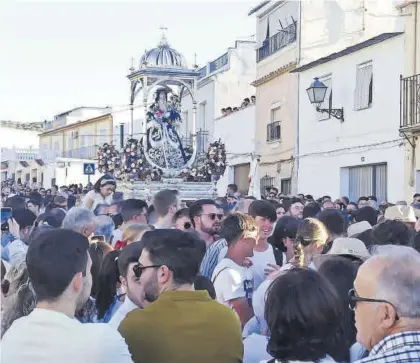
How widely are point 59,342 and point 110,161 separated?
36.5ft

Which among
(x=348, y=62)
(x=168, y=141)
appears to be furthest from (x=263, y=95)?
(x=168, y=141)

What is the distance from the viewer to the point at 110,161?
14.0 m

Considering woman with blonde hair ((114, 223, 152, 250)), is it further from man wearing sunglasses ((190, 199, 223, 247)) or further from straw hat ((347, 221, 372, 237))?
straw hat ((347, 221, 372, 237))

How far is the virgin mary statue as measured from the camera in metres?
14.1

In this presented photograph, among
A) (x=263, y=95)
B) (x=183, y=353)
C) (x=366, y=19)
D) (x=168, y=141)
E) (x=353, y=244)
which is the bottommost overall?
(x=183, y=353)

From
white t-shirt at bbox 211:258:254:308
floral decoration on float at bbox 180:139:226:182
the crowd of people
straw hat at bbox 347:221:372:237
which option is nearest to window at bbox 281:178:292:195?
floral decoration on float at bbox 180:139:226:182

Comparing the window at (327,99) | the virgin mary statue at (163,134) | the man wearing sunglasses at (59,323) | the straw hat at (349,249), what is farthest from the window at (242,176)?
the man wearing sunglasses at (59,323)

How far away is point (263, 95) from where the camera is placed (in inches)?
943

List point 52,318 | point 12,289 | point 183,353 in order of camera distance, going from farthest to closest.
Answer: point 12,289, point 183,353, point 52,318

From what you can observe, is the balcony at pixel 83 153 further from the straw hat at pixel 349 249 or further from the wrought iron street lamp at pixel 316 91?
the straw hat at pixel 349 249

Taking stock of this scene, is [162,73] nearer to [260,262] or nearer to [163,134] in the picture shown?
[163,134]

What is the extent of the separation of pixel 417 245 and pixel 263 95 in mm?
18855

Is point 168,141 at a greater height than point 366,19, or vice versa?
point 366,19

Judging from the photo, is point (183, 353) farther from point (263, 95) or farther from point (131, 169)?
point (263, 95)
